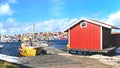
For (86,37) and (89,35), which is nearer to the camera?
(89,35)

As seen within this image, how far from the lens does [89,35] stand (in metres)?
35.2

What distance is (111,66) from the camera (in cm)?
2475

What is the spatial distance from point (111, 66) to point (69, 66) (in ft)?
13.4

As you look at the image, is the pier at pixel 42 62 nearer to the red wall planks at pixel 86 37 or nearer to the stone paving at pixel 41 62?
the stone paving at pixel 41 62

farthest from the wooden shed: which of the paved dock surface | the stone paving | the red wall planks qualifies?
the stone paving

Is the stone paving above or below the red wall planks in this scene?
below

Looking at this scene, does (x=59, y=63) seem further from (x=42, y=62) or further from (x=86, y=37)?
(x=86, y=37)

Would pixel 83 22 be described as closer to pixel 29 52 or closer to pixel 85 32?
pixel 85 32

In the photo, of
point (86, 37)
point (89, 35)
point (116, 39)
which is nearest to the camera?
point (89, 35)

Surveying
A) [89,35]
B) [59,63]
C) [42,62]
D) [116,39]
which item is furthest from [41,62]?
[116,39]

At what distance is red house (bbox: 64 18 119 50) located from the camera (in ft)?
112

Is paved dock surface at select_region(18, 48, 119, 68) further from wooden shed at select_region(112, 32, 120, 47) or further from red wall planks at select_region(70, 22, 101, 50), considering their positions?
wooden shed at select_region(112, 32, 120, 47)

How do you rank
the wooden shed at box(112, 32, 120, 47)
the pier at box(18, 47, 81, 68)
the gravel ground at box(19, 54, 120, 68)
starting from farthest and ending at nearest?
the wooden shed at box(112, 32, 120, 47), the gravel ground at box(19, 54, 120, 68), the pier at box(18, 47, 81, 68)

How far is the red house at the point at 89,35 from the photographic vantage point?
34000mm
